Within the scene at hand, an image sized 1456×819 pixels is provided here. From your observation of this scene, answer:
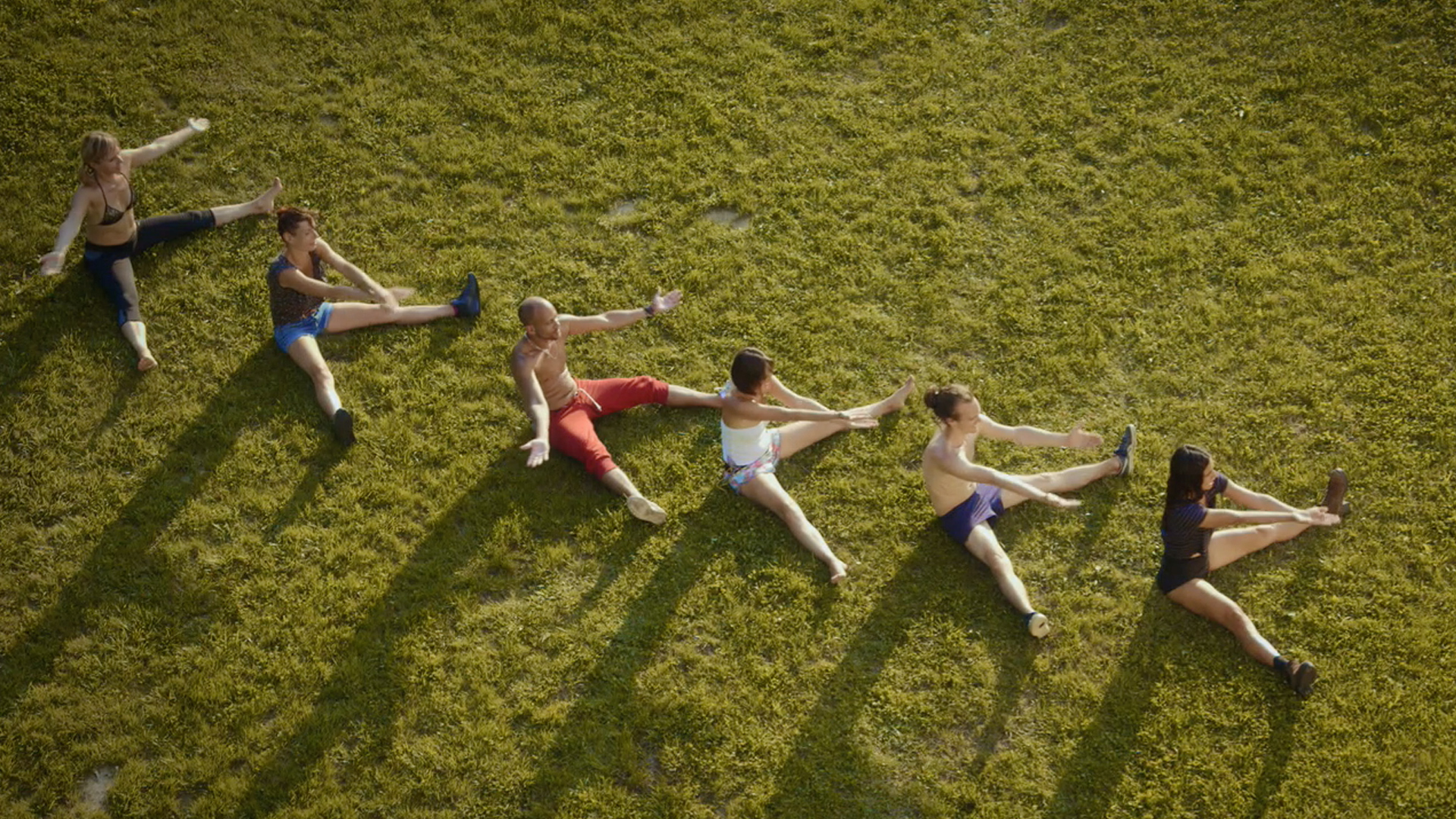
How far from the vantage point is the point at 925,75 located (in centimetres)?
1327

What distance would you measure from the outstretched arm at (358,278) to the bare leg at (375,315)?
9.7 inches

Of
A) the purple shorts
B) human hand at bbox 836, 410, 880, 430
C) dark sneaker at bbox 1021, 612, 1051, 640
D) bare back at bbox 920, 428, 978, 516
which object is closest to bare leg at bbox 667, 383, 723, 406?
human hand at bbox 836, 410, 880, 430

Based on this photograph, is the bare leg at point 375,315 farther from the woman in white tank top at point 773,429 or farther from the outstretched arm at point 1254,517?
the outstretched arm at point 1254,517

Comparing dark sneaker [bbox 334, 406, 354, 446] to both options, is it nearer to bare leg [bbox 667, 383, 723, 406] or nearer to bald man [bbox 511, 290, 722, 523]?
bald man [bbox 511, 290, 722, 523]

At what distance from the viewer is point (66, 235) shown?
10.6m

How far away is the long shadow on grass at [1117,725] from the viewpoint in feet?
26.0

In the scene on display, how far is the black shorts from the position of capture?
8664mm

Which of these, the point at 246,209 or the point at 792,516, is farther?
the point at 246,209

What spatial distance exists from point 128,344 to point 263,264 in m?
1.61

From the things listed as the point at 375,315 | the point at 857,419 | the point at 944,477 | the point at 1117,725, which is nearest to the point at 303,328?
the point at 375,315

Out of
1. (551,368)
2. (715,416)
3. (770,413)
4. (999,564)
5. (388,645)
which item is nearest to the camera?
(388,645)

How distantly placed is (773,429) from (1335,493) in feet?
16.2

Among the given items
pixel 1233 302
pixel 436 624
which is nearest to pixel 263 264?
pixel 436 624

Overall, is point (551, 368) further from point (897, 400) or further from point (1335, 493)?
point (1335, 493)
